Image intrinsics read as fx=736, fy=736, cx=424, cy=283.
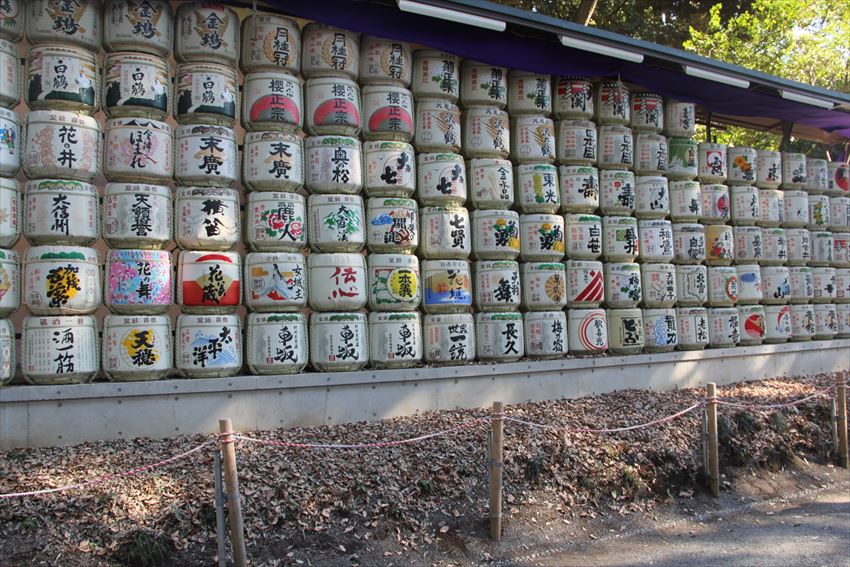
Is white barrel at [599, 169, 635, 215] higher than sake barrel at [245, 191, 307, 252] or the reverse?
higher

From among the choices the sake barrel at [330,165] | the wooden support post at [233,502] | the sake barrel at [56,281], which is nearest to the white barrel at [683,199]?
the sake barrel at [330,165]

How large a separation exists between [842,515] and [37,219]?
740cm

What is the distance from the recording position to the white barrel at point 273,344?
6543mm

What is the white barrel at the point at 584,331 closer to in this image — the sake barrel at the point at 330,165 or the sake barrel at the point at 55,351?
the sake barrel at the point at 330,165

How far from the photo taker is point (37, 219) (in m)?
5.93

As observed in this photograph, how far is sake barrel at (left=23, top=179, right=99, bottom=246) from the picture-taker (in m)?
5.93

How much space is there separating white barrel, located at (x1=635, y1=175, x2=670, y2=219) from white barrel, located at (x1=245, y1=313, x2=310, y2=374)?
4537 millimetres

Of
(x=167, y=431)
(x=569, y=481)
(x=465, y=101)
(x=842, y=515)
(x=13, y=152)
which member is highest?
(x=465, y=101)

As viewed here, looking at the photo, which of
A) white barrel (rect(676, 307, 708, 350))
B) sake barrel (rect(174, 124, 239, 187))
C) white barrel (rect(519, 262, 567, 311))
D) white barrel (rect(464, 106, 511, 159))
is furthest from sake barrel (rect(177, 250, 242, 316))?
white barrel (rect(676, 307, 708, 350))

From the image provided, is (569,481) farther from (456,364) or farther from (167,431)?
(167,431)

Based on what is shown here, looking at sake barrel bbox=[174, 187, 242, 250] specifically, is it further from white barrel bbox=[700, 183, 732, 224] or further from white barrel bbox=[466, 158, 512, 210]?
white barrel bbox=[700, 183, 732, 224]

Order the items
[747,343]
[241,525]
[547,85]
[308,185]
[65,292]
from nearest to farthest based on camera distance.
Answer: [241,525] → [65,292] → [308,185] → [547,85] → [747,343]

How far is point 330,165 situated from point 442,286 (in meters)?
1.64

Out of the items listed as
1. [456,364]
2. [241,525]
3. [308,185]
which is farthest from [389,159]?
[241,525]
